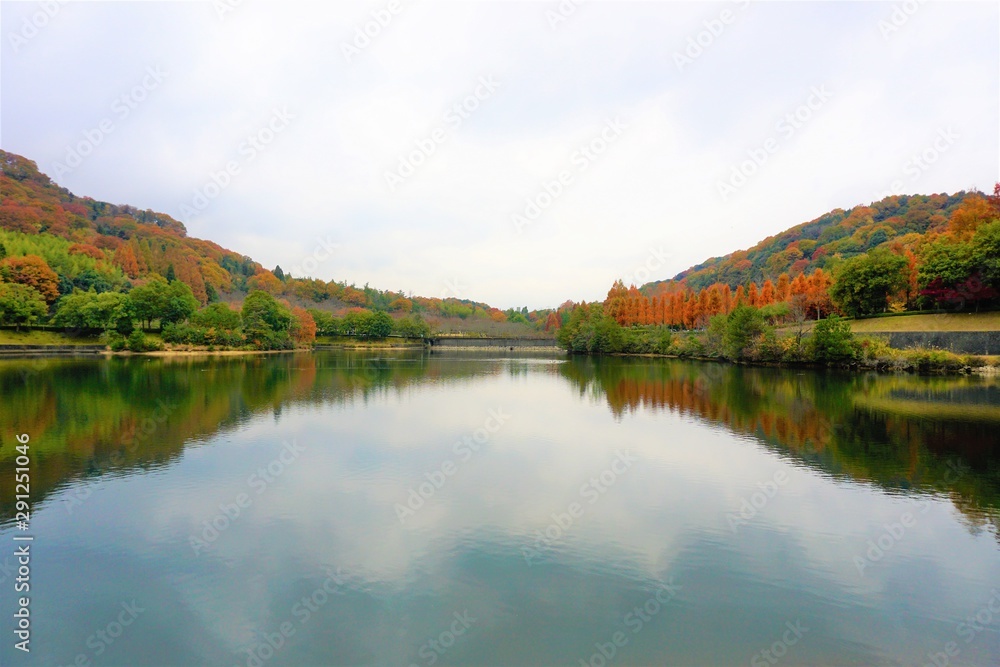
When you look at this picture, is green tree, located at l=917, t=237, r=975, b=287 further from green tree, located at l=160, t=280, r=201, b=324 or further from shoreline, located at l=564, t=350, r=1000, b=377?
green tree, located at l=160, t=280, r=201, b=324

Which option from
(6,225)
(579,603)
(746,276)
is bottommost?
(579,603)

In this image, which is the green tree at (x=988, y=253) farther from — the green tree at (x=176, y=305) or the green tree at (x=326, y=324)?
the green tree at (x=326, y=324)

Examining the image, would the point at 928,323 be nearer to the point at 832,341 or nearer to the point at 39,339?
the point at 832,341

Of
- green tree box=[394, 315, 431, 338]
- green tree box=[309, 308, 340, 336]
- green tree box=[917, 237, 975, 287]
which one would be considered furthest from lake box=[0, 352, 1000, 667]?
green tree box=[394, 315, 431, 338]

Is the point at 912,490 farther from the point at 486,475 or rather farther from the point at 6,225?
the point at 6,225

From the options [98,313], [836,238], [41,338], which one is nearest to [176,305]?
[98,313]

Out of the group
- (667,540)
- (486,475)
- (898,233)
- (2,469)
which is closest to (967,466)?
(667,540)

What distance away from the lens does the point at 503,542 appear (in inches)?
280

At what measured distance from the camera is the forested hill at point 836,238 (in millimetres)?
72062

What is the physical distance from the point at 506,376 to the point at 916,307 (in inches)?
1176

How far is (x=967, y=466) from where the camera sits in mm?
10867

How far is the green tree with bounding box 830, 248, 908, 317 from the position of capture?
37562mm

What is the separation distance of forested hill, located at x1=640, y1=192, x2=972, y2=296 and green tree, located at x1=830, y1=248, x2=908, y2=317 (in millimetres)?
18693

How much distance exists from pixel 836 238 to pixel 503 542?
9815cm
